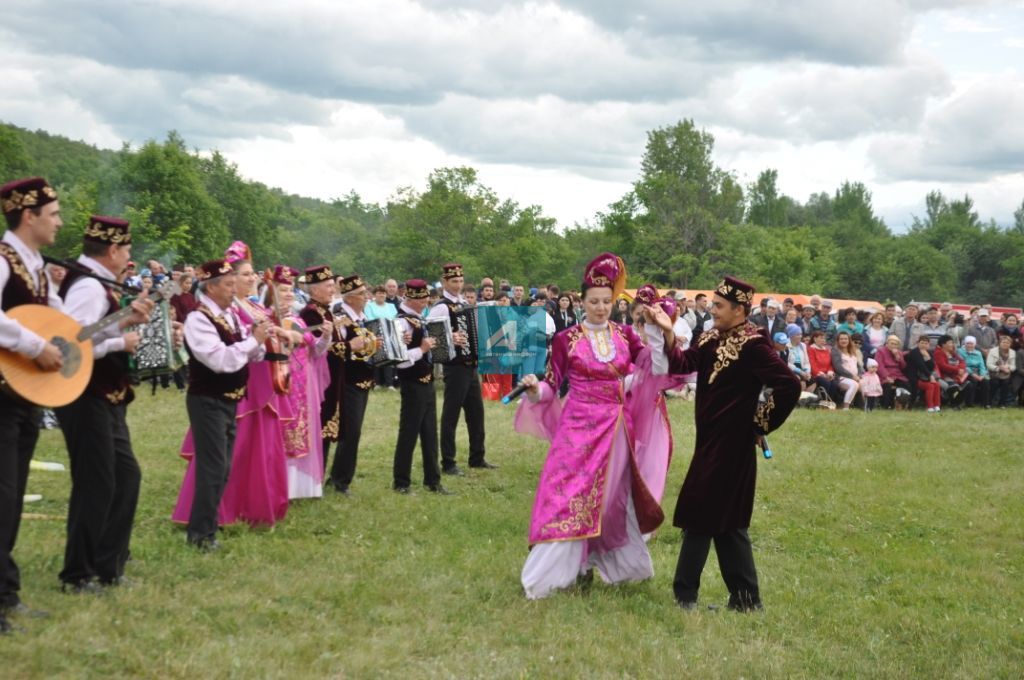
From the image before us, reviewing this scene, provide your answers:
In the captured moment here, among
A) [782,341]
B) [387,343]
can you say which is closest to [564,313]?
[782,341]

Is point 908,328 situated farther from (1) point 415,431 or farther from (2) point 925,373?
(1) point 415,431

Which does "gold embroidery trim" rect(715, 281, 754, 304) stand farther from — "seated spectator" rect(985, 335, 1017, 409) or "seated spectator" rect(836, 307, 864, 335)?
"seated spectator" rect(985, 335, 1017, 409)

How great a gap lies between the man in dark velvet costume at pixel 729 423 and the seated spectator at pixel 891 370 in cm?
1392

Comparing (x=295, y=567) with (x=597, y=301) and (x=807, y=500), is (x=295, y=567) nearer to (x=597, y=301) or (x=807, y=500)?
(x=597, y=301)

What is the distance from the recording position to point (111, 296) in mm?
5508

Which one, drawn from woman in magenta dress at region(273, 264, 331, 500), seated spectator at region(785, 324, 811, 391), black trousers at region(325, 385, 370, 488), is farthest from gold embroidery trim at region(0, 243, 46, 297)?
seated spectator at region(785, 324, 811, 391)

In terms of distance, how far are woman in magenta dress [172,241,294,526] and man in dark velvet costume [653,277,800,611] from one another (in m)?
3.46

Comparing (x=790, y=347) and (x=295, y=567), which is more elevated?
(x=790, y=347)

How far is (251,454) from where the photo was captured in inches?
308

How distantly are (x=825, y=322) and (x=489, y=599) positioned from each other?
15424 mm

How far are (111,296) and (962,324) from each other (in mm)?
21508

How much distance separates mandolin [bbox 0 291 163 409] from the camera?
4.70 metres

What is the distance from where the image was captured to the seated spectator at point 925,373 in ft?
62.3

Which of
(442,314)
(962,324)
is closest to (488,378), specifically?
(442,314)
